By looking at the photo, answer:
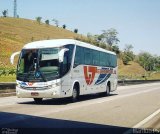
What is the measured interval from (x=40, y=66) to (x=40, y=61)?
24 cm

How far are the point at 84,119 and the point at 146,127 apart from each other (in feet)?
8.76

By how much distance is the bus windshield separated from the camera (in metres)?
20.8

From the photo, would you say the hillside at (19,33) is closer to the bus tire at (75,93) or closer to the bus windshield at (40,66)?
the bus tire at (75,93)

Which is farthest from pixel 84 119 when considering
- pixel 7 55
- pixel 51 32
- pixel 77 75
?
pixel 51 32

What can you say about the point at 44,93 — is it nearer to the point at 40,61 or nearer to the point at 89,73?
the point at 40,61

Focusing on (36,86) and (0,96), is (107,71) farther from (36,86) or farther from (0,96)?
(36,86)

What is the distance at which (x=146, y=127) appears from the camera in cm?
1278

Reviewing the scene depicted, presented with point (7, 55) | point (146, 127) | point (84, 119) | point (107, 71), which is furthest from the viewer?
point (7, 55)

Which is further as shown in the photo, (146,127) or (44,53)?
(44,53)

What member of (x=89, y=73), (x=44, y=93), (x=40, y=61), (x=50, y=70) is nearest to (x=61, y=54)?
(x=50, y=70)

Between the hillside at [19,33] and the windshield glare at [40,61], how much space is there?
238 ft

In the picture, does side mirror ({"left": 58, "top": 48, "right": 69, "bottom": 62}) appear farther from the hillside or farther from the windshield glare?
the hillside

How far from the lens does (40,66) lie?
21.0m

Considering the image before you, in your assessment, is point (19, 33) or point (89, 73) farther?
point (19, 33)
